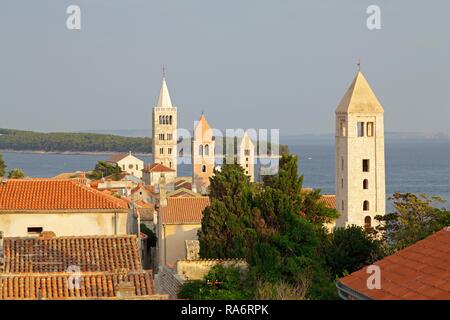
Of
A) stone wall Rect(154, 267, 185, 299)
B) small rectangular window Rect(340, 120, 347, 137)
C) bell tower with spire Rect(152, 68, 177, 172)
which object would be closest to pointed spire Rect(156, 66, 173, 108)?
bell tower with spire Rect(152, 68, 177, 172)

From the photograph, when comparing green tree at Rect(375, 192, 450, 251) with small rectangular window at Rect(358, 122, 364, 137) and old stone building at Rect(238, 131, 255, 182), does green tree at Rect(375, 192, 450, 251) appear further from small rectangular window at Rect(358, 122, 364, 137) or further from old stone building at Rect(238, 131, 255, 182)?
old stone building at Rect(238, 131, 255, 182)

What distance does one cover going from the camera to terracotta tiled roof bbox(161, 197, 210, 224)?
152ft

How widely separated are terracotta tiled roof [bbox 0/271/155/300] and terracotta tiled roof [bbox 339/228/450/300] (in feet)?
11.3

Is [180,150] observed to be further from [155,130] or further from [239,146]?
[239,146]

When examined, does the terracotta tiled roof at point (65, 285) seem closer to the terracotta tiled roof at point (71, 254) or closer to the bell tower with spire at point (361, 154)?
the terracotta tiled roof at point (71, 254)

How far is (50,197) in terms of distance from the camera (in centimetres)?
2866

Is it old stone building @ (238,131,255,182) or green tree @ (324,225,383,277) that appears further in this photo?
old stone building @ (238,131,255,182)

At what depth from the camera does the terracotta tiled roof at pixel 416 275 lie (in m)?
11.7

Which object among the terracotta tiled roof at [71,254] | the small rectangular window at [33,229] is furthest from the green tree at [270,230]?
the small rectangular window at [33,229]

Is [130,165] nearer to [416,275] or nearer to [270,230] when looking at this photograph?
[270,230]

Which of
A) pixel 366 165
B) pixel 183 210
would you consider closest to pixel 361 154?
pixel 366 165

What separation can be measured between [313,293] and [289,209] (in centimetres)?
919

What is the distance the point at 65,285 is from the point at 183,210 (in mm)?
32835
